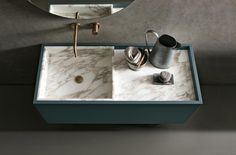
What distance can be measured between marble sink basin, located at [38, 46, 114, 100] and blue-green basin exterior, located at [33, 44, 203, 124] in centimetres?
8

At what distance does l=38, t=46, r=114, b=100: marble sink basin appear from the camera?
1609mm

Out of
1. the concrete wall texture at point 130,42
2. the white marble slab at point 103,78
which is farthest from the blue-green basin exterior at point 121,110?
the concrete wall texture at point 130,42

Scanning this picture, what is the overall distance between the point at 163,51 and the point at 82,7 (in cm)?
44

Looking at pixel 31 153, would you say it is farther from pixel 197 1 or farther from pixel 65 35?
pixel 197 1

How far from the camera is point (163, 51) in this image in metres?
1.47

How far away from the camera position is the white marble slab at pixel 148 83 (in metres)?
1.51

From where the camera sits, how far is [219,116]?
1.98m

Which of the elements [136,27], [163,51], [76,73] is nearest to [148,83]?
[163,51]

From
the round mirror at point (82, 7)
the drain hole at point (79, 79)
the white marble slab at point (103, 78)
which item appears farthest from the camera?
the drain hole at point (79, 79)

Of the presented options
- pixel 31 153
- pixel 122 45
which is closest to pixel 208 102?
pixel 122 45

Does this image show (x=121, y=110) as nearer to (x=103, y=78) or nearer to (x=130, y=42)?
(x=103, y=78)

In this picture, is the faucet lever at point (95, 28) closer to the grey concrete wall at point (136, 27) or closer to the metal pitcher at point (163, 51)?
the grey concrete wall at point (136, 27)

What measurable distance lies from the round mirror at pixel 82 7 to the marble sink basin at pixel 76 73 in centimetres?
20

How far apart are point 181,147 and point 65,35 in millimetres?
953
